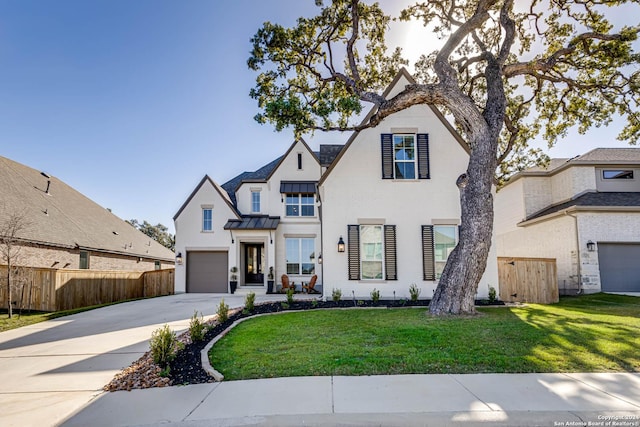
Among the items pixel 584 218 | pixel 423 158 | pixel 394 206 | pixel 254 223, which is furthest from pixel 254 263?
pixel 584 218

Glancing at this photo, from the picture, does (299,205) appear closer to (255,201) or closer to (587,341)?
(255,201)

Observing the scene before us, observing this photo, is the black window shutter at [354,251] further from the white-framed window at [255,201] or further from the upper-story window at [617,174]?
the upper-story window at [617,174]

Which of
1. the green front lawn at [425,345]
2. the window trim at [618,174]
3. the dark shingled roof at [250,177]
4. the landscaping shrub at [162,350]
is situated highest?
the dark shingled roof at [250,177]

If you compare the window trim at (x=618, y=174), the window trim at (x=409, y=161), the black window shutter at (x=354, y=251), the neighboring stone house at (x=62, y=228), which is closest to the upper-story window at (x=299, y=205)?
the black window shutter at (x=354, y=251)

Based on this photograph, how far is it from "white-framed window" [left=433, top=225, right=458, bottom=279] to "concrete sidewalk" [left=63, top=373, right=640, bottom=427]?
7960 millimetres

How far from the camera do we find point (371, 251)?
13.1 metres

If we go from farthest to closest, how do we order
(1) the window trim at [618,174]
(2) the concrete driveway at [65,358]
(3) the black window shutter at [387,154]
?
(1) the window trim at [618,174]
(3) the black window shutter at [387,154]
(2) the concrete driveway at [65,358]

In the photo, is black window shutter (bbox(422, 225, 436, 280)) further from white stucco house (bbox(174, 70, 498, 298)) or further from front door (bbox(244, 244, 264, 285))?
front door (bbox(244, 244, 264, 285))

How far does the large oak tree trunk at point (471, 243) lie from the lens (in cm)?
931

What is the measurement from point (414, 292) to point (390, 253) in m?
1.62

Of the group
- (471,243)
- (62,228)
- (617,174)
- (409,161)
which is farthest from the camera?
(617,174)

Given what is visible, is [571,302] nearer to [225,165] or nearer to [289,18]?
[289,18]

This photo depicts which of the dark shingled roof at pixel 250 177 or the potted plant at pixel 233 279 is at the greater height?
the dark shingled roof at pixel 250 177

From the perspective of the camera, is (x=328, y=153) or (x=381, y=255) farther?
(x=328, y=153)
